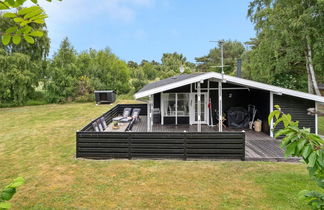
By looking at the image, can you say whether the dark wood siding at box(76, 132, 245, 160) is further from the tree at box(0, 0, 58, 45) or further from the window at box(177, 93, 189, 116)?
the tree at box(0, 0, 58, 45)

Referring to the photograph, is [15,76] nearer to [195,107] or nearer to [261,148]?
[195,107]

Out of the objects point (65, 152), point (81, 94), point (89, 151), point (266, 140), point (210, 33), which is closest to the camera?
point (89, 151)

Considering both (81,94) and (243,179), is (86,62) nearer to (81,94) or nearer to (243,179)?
(81,94)

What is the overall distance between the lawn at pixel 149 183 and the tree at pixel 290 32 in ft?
37.6

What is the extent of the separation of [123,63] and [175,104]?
16.5 m

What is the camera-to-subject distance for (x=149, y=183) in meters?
4.99

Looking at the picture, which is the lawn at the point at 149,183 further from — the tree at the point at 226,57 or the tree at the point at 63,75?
the tree at the point at 226,57

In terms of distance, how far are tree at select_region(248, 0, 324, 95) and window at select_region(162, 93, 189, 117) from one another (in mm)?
8675

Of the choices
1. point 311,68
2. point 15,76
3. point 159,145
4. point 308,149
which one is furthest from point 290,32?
point 15,76

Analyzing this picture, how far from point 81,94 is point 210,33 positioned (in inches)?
891

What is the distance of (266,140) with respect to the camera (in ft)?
27.8

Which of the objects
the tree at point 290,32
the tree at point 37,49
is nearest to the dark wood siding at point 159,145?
the tree at point 290,32

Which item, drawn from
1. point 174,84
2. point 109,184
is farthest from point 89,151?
point 174,84

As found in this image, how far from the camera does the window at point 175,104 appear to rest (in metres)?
11.6
